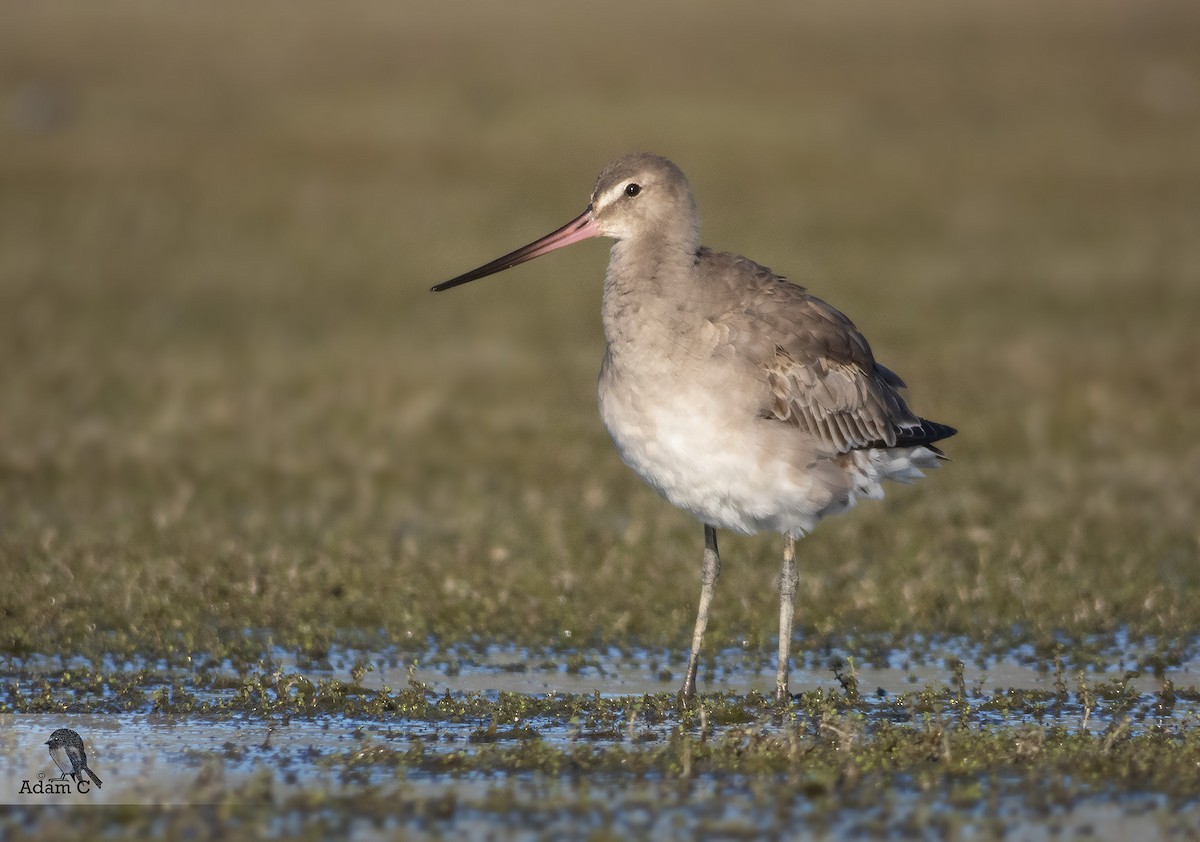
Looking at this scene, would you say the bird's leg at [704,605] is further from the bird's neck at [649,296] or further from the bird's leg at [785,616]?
the bird's neck at [649,296]

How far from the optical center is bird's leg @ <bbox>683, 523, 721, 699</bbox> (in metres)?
8.27

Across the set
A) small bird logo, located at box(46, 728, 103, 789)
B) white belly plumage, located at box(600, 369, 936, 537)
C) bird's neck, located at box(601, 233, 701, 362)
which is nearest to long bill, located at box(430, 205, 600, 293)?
bird's neck, located at box(601, 233, 701, 362)

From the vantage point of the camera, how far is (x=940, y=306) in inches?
799

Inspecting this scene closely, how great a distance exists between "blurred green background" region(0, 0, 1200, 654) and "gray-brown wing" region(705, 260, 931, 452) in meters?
1.36

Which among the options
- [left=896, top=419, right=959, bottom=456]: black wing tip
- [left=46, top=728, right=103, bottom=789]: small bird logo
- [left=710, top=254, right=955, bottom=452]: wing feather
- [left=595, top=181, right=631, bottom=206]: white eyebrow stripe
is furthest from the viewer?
[left=896, top=419, right=959, bottom=456]: black wing tip

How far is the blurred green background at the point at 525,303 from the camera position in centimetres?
1036

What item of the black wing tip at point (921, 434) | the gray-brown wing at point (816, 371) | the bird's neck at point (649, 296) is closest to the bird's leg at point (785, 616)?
the gray-brown wing at point (816, 371)

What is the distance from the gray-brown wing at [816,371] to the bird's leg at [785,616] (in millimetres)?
616

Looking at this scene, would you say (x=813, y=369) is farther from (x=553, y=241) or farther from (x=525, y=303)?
(x=525, y=303)

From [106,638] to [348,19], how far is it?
33523mm

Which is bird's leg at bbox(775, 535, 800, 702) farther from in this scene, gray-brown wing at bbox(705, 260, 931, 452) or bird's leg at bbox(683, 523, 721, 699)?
gray-brown wing at bbox(705, 260, 931, 452)

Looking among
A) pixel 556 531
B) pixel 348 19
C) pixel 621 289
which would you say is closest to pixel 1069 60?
pixel 348 19

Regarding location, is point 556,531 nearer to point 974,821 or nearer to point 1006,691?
point 1006,691

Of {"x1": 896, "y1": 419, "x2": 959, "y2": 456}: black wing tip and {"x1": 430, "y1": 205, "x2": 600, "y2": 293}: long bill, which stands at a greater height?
{"x1": 430, "y1": 205, "x2": 600, "y2": 293}: long bill
